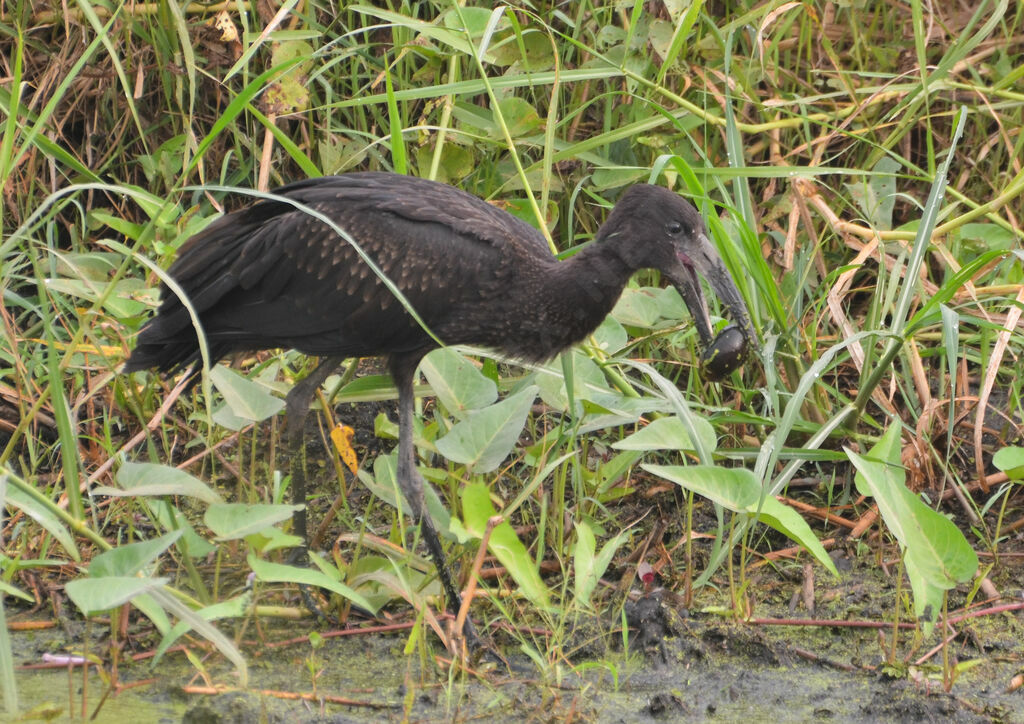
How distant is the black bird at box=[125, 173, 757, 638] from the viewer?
3.91 m

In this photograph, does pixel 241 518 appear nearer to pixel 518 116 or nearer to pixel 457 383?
pixel 457 383

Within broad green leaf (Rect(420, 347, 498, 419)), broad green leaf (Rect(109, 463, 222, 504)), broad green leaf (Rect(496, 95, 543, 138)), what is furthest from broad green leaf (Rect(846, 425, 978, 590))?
broad green leaf (Rect(496, 95, 543, 138))

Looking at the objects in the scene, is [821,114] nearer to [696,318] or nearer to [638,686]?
[696,318]

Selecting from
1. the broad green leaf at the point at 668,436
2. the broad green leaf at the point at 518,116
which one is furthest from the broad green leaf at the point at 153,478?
the broad green leaf at the point at 518,116

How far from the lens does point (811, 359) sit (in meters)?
4.46

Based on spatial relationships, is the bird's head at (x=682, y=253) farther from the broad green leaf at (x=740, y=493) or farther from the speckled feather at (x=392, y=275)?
the broad green leaf at (x=740, y=493)

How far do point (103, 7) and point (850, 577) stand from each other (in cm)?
340

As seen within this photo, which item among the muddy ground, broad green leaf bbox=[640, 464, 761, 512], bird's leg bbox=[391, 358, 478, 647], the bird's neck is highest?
the bird's neck

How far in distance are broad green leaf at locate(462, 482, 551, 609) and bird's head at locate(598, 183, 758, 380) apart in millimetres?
969

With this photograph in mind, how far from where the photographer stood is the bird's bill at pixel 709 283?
387cm

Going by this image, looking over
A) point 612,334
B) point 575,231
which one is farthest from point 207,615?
point 575,231

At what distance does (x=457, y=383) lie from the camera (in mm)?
3920

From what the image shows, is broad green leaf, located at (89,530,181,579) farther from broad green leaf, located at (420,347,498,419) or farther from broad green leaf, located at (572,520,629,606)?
broad green leaf, located at (420,347,498,419)

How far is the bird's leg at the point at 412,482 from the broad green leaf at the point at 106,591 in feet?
3.47
